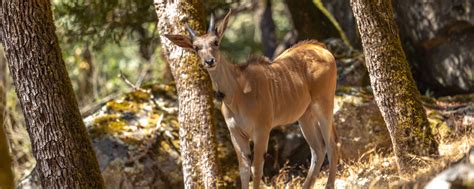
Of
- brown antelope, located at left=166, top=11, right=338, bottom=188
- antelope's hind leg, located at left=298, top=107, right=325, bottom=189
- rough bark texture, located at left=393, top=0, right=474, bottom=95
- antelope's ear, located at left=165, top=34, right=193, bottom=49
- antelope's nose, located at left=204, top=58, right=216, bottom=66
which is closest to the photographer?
antelope's nose, located at left=204, top=58, right=216, bottom=66

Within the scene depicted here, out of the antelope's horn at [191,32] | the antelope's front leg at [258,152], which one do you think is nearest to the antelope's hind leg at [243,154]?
the antelope's front leg at [258,152]

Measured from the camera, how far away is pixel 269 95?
10664 mm

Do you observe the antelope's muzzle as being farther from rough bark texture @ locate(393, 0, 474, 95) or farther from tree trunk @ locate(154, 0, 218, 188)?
rough bark texture @ locate(393, 0, 474, 95)

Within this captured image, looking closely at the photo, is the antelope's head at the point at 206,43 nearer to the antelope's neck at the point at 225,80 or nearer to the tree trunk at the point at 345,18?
the antelope's neck at the point at 225,80

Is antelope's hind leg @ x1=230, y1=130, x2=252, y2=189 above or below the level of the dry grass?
above

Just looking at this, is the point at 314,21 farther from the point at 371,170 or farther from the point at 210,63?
the point at 210,63

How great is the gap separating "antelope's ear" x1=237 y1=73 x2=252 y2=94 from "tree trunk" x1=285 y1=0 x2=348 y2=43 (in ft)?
20.6

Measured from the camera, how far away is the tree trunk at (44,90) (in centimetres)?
928

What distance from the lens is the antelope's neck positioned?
10117mm

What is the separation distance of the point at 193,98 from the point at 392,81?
100 inches

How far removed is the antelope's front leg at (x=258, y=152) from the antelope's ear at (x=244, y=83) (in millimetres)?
540

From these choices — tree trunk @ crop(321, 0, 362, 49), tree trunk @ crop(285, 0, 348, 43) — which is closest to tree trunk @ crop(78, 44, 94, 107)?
tree trunk @ crop(285, 0, 348, 43)

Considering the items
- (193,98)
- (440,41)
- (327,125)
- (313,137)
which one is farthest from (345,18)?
(193,98)

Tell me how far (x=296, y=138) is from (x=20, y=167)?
820 centimetres
